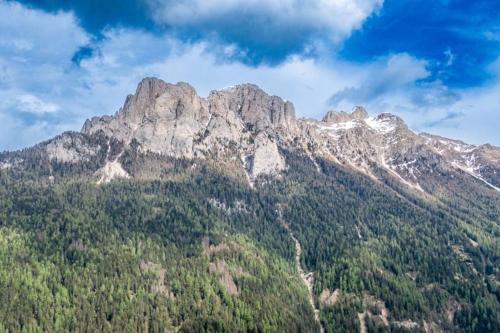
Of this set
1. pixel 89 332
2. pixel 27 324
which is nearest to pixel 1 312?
pixel 27 324

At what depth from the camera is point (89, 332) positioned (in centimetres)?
19988

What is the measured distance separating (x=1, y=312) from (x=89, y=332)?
29585 millimetres

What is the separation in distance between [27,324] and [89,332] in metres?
20.0

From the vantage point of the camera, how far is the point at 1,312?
652ft

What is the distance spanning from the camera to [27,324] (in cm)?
19700

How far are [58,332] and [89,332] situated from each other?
993 centimetres

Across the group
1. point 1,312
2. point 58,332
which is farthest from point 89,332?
point 1,312

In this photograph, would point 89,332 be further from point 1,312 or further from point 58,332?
point 1,312

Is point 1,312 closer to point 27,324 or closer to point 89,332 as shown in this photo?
point 27,324

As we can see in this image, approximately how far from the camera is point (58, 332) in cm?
19825

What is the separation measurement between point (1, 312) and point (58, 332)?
20.0 metres
